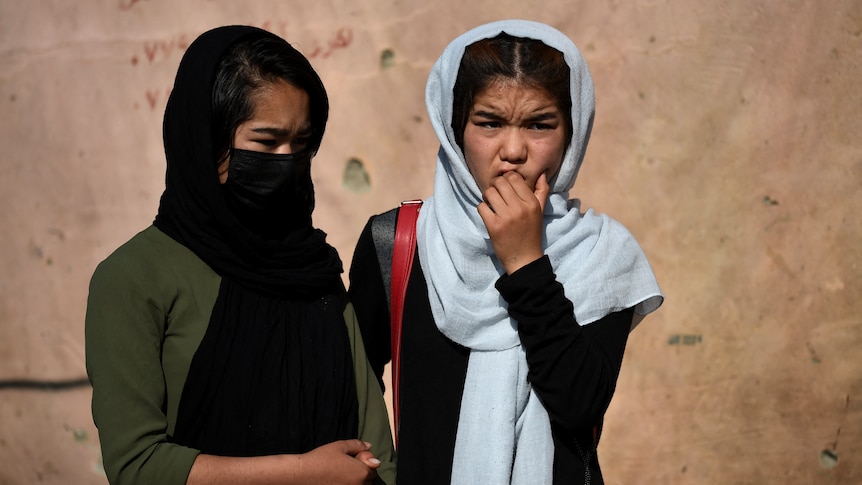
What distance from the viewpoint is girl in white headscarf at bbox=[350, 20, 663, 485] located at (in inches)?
78.5

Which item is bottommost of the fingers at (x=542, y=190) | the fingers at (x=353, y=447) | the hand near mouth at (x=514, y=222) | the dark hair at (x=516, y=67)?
the fingers at (x=353, y=447)

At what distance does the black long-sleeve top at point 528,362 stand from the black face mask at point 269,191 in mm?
244

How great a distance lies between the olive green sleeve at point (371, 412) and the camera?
6.94ft

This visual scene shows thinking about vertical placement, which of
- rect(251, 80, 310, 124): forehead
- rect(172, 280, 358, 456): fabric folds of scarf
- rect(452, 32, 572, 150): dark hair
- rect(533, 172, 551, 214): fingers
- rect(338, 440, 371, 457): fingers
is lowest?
rect(338, 440, 371, 457): fingers

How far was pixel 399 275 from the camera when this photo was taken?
2.21 metres

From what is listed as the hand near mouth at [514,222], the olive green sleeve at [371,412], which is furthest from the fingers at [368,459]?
the hand near mouth at [514,222]

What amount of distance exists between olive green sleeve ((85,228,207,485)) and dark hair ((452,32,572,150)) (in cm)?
78

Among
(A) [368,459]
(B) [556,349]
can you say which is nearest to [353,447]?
Result: (A) [368,459]

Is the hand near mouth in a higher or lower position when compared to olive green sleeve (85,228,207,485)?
higher

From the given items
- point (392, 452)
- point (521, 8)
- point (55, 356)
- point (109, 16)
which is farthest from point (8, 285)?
point (392, 452)

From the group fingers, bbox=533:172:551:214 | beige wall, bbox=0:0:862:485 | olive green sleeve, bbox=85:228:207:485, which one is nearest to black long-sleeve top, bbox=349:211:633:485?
fingers, bbox=533:172:551:214

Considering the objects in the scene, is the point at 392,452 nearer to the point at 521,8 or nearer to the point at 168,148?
the point at 168,148

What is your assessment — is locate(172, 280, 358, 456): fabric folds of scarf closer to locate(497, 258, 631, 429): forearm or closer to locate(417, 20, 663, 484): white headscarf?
locate(417, 20, 663, 484): white headscarf

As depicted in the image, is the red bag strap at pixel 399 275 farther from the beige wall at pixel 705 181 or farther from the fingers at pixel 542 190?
the beige wall at pixel 705 181
